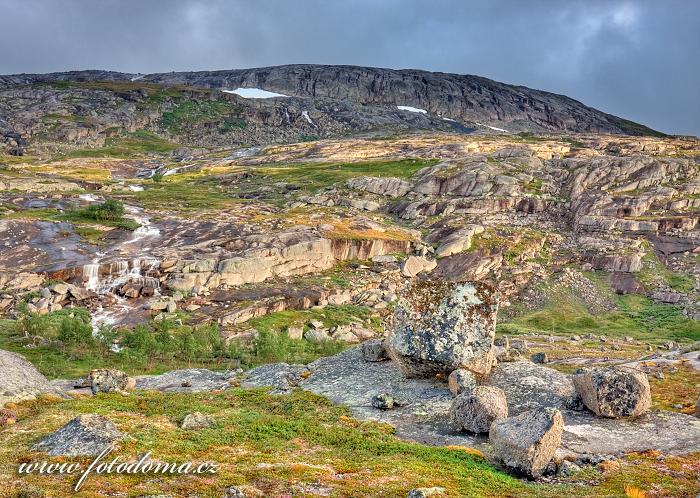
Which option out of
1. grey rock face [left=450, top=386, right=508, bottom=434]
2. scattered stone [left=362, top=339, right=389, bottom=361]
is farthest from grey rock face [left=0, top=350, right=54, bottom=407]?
grey rock face [left=450, top=386, right=508, bottom=434]

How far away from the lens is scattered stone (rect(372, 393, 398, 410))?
30594mm

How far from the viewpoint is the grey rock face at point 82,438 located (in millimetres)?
19672

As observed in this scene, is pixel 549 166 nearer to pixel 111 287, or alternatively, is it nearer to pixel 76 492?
pixel 111 287

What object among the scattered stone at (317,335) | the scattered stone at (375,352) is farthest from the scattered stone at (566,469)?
the scattered stone at (317,335)

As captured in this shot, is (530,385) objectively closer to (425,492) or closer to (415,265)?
(425,492)

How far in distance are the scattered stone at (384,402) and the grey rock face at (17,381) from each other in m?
21.9

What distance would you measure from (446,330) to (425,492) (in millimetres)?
17470

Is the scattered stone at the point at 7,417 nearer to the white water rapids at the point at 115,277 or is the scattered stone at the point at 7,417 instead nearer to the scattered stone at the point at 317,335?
the scattered stone at the point at 317,335

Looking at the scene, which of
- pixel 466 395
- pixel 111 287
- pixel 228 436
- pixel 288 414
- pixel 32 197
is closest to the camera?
pixel 228 436

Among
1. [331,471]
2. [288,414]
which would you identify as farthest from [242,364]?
[331,471]

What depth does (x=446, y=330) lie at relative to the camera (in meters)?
33.5

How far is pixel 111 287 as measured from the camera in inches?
3398

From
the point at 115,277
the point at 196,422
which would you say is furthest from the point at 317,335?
the point at 196,422

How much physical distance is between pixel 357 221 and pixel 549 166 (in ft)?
262
